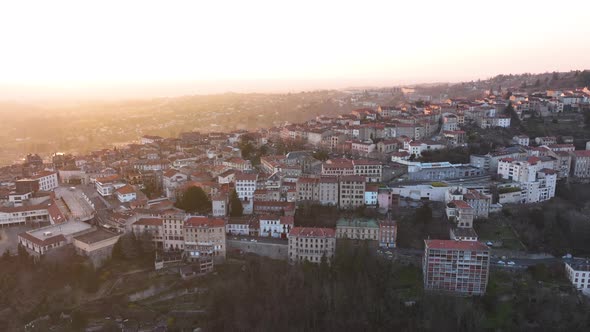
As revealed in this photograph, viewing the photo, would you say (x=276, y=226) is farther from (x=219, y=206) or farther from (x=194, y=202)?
(x=194, y=202)

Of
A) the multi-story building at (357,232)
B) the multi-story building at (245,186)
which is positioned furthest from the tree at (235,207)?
the multi-story building at (357,232)

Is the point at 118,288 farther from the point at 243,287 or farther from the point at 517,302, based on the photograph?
the point at 517,302

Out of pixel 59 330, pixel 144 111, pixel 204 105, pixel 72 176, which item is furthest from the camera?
pixel 204 105

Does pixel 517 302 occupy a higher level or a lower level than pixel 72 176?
lower

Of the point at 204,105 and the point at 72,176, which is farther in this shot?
the point at 204,105

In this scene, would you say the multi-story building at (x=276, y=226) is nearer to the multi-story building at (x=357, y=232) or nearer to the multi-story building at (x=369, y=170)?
the multi-story building at (x=357, y=232)

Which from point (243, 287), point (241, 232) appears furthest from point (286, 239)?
point (243, 287)
